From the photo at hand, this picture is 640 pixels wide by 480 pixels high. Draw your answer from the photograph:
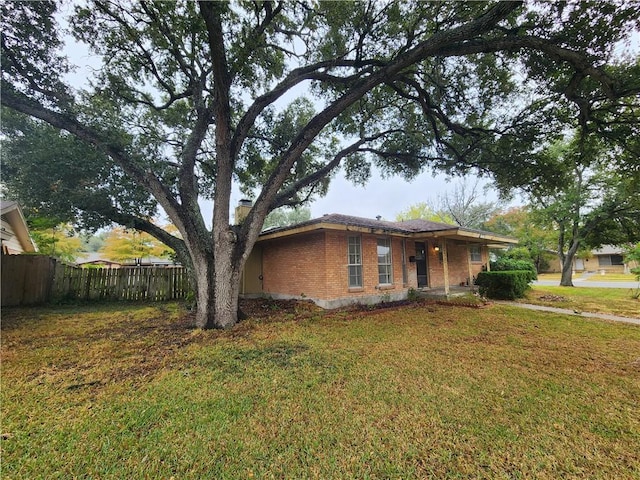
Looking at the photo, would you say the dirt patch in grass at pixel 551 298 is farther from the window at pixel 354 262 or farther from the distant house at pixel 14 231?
the distant house at pixel 14 231

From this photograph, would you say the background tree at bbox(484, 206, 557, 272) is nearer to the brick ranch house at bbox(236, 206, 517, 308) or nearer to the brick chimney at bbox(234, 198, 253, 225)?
the brick ranch house at bbox(236, 206, 517, 308)

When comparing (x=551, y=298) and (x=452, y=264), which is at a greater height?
(x=452, y=264)

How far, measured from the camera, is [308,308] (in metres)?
8.08

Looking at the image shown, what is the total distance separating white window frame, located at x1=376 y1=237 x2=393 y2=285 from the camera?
9.70 m

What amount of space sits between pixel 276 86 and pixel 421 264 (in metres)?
9.04

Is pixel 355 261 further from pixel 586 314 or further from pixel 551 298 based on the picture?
pixel 551 298

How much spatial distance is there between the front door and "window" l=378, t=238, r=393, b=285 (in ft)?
6.57

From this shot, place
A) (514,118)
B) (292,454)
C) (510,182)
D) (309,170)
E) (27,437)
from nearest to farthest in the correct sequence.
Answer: (292,454)
(27,437)
(514,118)
(510,182)
(309,170)

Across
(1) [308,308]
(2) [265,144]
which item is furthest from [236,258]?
(2) [265,144]

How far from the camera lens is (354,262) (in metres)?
8.98

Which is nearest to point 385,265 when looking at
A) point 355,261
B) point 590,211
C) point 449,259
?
point 355,261

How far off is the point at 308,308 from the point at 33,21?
924cm

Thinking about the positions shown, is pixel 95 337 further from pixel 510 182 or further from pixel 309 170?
Result: pixel 510 182

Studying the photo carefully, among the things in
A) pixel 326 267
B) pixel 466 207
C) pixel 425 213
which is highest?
pixel 466 207
